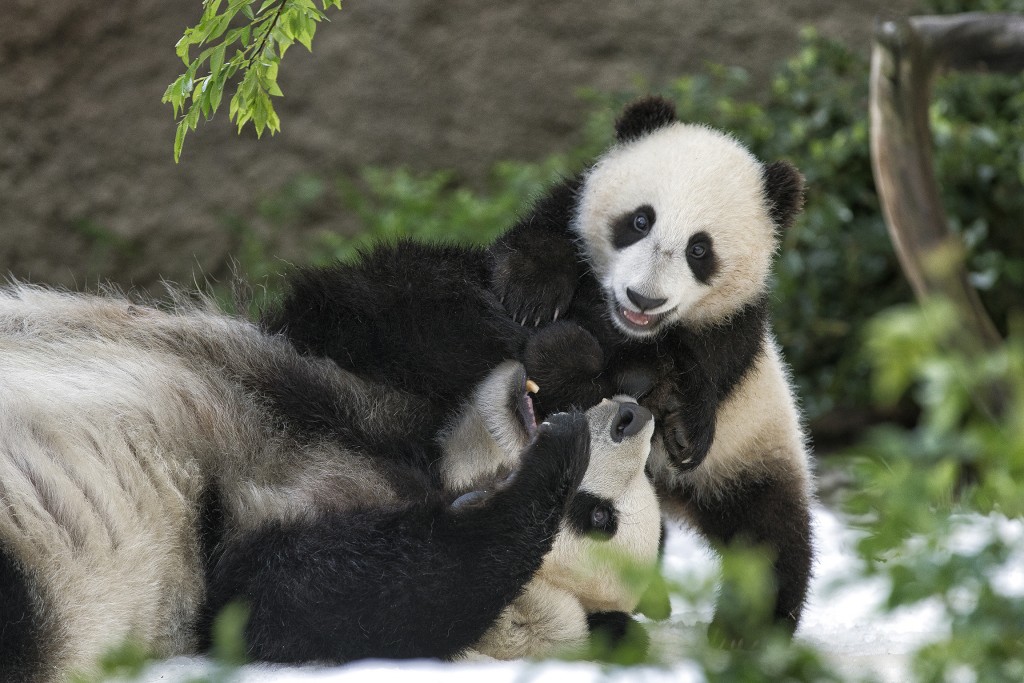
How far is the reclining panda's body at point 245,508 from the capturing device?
213 cm

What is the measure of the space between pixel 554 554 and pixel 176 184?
3887mm

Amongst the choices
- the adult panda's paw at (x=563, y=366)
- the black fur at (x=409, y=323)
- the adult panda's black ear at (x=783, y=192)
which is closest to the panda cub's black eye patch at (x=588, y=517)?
the adult panda's paw at (x=563, y=366)

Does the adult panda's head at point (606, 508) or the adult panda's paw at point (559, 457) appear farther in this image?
the adult panda's head at point (606, 508)

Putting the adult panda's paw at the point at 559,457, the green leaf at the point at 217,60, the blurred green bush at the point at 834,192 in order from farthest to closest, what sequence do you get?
the blurred green bush at the point at 834,192, the green leaf at the point at 217,60, the adult panda's paw at the point at 559,457

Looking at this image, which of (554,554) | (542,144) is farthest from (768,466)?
(542,144)

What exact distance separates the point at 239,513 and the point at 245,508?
0.05 ft

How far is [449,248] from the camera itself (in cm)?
285

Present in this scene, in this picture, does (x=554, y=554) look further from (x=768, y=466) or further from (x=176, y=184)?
(x=176, y=184)

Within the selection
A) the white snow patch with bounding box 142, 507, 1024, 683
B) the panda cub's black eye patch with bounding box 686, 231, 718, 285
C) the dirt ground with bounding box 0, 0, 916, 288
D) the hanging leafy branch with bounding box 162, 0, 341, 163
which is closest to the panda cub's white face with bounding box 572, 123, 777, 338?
the panda cub's black eye patch with bounding box 686, 231, 718, 285

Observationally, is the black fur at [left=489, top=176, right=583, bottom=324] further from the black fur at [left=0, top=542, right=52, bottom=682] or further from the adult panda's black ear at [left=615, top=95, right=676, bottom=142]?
the black fur at [left=0, top=542, right=52, bottom=682]

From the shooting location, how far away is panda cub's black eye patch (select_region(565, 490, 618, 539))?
2.55 metres

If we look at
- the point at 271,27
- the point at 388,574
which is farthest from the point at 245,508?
→ the point at 271,27

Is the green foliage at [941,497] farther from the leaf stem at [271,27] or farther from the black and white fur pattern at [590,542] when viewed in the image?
the leaf stem at [271,27]

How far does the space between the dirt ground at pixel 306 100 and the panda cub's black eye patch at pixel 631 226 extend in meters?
3.07
